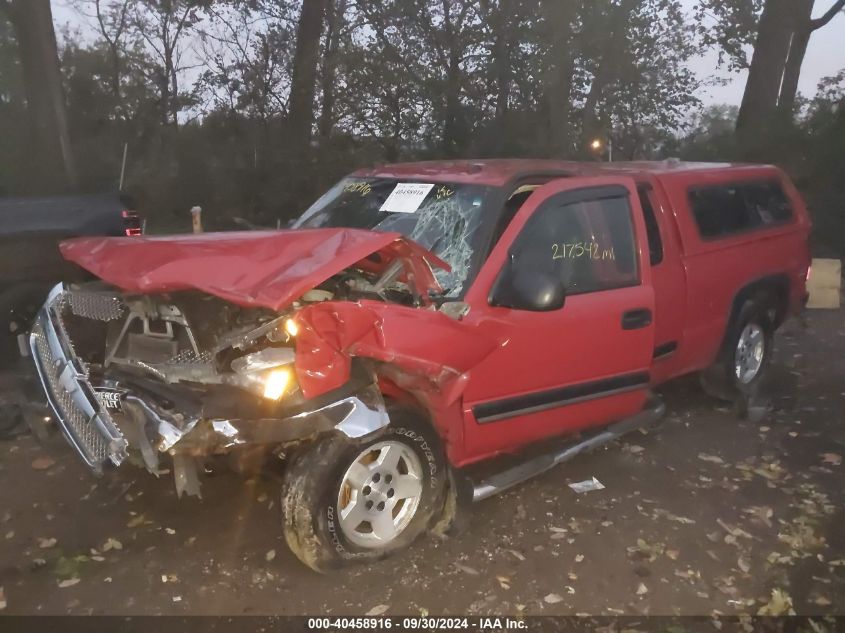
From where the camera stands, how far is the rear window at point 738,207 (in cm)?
539

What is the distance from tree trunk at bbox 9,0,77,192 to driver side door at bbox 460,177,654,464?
974 cm

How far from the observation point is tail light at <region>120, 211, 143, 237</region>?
6930mm

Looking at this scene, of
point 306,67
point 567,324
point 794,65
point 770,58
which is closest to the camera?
point 567,324

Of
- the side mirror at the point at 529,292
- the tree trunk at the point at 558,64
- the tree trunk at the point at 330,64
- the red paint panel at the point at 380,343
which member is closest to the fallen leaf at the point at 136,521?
the red paint panel at the point at 380,343

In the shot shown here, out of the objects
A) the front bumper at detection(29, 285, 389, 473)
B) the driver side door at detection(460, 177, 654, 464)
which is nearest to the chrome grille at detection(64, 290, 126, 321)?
the front bumper at detection(29, 285, 389, 473)

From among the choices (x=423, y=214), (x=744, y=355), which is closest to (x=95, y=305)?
(x=423, y=214)

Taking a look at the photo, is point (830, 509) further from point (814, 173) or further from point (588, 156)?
point (588, 156)

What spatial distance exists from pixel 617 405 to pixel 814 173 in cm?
963

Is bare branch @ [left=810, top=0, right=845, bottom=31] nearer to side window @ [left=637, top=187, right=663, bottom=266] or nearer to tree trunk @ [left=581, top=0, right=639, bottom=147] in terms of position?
tree trunk @ [left=581, top=0, right=639, bottom=147]

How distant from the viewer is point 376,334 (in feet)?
10.9

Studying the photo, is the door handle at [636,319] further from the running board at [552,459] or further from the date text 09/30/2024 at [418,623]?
the date text 09/30/2024 at [418,623]

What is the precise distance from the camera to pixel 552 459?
429 centimetres

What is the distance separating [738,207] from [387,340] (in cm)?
368

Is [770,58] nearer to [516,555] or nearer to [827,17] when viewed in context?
[827,17]
